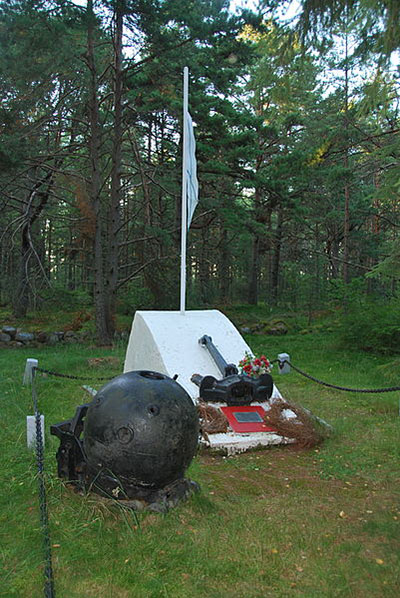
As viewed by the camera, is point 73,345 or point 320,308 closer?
point 73,345

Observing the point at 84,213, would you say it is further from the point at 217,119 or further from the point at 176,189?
the point at 217,119

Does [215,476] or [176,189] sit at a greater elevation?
[176,189]

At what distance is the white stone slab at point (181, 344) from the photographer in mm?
6871

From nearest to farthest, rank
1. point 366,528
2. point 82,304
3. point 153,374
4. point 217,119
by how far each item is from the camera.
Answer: point 366,528
point 153,374
point 217,119
point 82,304

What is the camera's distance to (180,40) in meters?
13.1

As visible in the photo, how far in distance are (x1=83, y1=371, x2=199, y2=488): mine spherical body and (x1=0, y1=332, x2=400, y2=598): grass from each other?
0.32 meters

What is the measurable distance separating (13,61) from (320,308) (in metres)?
13.8

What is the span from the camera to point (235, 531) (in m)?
3.73

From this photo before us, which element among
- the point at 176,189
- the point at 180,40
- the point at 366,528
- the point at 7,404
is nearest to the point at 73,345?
the point at 176,189

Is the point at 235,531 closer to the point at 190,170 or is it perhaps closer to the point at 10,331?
the point at 190,170

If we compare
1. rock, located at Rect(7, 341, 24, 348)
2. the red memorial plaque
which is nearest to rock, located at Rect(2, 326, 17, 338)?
rock, located at Rect(7, 341, 24, 348)

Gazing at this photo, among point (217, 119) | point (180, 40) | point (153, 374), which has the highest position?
point (180, 40)

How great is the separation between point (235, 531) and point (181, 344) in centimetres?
371

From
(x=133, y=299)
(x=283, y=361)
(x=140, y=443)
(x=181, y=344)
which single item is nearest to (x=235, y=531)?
(x=140, y=443)
